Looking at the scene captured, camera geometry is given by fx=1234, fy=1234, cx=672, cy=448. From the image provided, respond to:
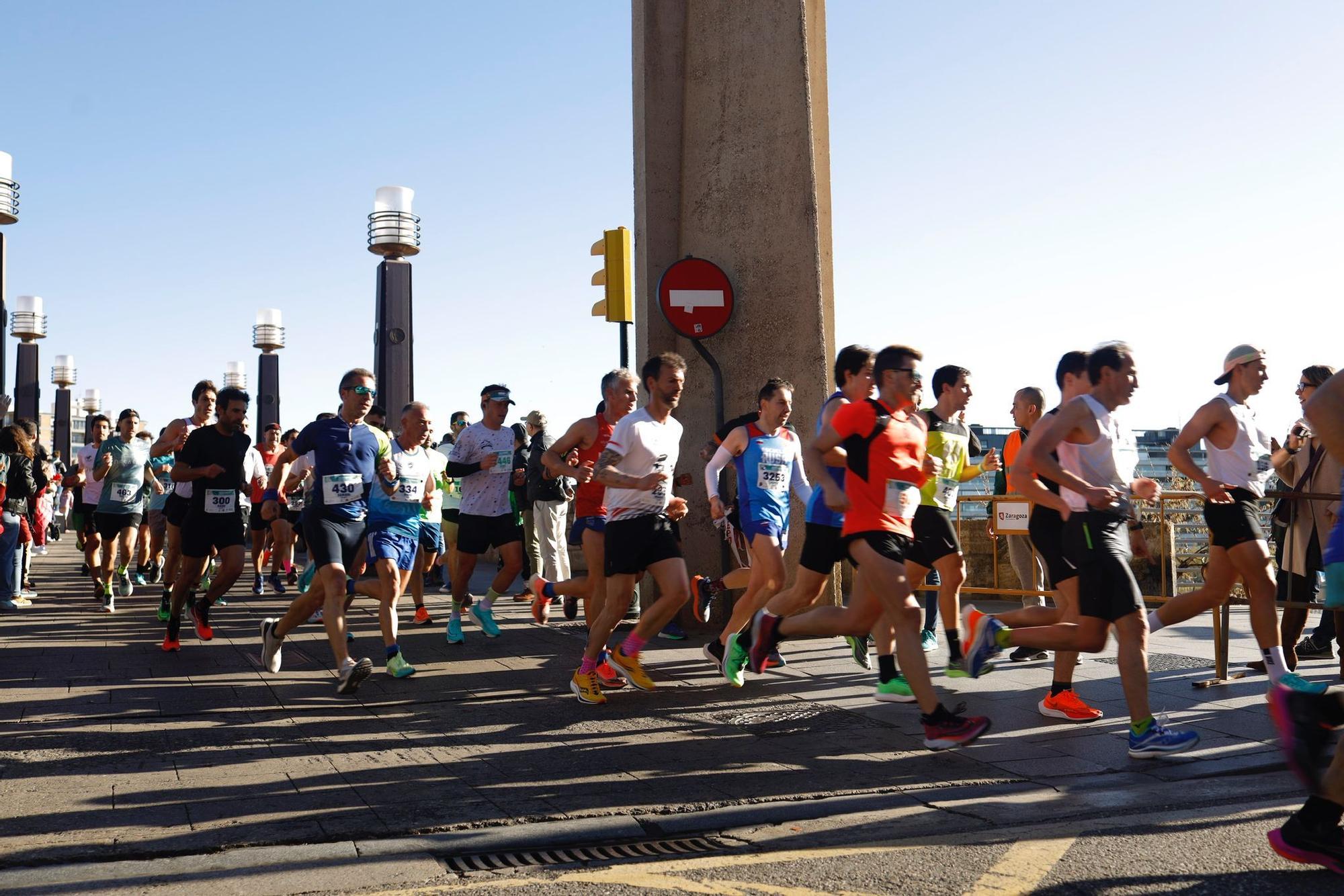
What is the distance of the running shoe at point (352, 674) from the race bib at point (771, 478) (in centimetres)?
258

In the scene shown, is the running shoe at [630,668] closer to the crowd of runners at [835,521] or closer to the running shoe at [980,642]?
the crowd of runners at [835,521]

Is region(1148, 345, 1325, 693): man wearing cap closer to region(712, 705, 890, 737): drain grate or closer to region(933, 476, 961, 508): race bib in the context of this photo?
region(933, 476, 961, 508): race bib

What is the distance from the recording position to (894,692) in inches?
273

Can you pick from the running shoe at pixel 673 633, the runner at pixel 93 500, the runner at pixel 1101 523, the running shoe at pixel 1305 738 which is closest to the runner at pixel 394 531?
the running shoe at pixel 673 633

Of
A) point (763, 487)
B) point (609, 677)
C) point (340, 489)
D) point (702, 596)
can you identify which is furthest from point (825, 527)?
point (340, 489)

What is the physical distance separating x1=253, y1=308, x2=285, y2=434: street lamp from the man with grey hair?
14471 mm

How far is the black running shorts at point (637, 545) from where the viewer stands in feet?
23.1

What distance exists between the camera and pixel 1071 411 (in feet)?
18.7

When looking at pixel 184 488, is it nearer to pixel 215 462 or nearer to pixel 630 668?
pixel 215 462

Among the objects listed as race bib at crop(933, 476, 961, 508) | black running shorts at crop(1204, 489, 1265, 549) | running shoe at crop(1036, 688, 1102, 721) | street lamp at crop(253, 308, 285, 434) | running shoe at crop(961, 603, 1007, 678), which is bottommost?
running shoe at crop(1036, 688, 1102, 721)

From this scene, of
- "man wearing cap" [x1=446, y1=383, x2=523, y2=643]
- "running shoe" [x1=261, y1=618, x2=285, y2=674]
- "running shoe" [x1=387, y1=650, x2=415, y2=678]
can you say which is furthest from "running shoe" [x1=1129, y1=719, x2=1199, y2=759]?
"man wearing cap" [x1=446, y1=383, x2=523, y2=643]

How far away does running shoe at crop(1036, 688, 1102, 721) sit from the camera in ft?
20.7

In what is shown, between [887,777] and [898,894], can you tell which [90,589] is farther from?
[898,894]

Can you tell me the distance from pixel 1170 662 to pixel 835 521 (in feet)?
9.26
